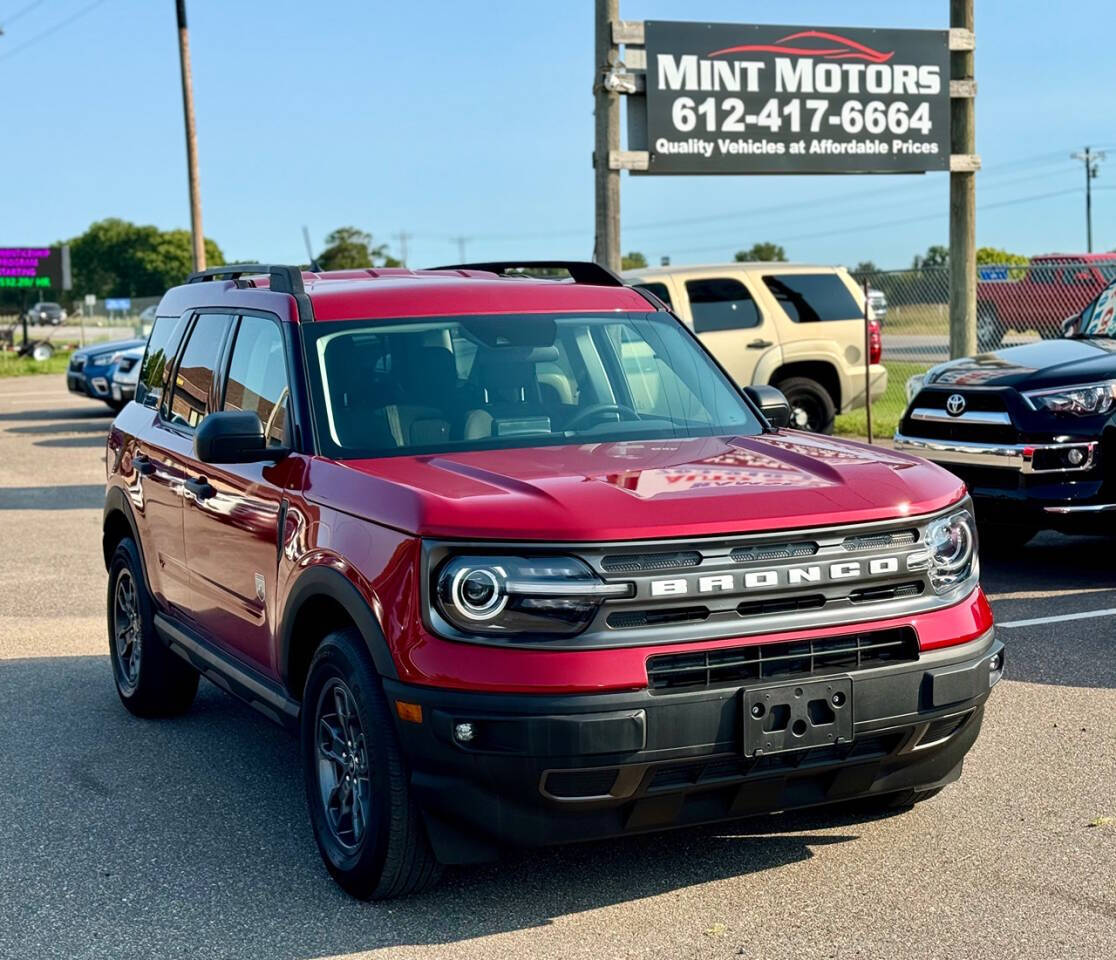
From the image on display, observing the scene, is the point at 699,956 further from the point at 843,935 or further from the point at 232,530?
the point at 232,530

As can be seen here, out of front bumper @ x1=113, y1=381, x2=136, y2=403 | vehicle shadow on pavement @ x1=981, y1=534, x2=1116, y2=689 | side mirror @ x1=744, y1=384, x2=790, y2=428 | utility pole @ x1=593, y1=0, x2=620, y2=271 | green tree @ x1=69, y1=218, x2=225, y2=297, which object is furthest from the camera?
green tree @ x1=69, y1=218, x2=225, y2=297

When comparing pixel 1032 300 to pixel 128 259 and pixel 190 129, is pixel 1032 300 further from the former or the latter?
pixel 128 259

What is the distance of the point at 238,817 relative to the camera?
17.5 ft

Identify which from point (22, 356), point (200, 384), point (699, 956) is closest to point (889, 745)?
point (699, 956)

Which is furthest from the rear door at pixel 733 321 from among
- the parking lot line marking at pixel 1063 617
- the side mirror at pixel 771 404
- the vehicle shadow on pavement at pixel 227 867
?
the vehicle shadow on pavement at pixel 227 867

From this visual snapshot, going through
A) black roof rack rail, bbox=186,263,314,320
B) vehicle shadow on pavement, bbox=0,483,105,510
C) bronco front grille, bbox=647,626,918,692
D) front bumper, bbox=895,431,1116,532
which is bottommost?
vehicle shadow on pavement, bbox=0,483,105,510

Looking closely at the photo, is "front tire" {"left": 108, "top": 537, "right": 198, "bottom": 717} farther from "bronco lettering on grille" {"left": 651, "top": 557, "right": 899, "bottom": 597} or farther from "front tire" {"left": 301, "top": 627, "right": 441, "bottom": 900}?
"bronco lettering on grille" {"left": 651, "top": 557, "right": 899, "bottom": 597}

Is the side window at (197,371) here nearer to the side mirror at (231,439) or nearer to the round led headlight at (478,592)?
the side mirror at (231,439)

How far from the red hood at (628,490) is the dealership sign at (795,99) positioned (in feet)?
30.7

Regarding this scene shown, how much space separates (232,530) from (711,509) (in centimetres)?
204

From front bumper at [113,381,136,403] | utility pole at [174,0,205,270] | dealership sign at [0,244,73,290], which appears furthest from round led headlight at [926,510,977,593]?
dealership sign at [0,244,73,290]

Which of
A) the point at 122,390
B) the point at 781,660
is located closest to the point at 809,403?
the point at 122,390

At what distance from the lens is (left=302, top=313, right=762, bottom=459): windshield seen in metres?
5.08

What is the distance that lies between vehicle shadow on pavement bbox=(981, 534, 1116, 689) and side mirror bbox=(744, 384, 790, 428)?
1981mm
